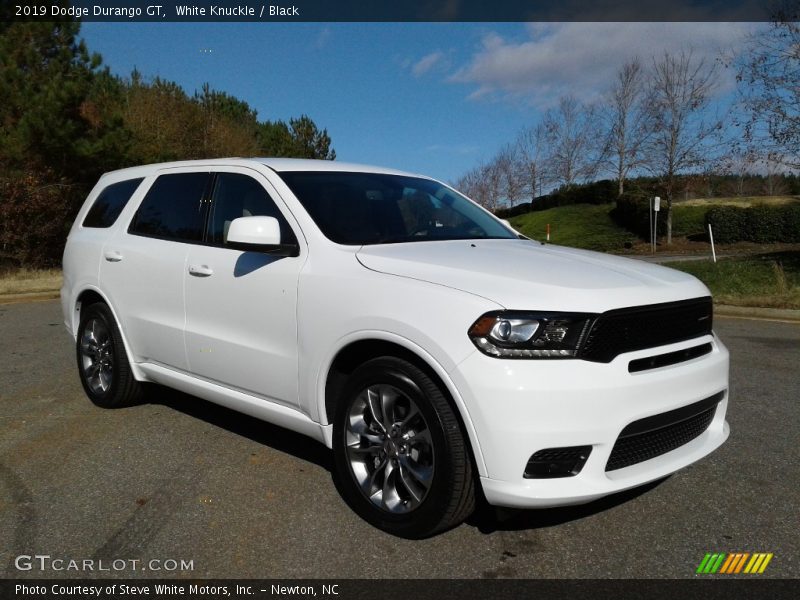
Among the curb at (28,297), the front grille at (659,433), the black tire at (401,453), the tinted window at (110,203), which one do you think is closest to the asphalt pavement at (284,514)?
the black tire at (401,453)

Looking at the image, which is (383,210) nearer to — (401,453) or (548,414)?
(401,453)

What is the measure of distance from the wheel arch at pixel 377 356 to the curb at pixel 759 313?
857 cm

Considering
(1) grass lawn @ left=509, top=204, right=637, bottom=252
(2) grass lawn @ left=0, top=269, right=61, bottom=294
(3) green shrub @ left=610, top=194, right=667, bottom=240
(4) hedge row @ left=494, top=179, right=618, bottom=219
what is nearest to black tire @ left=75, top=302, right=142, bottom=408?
(2) grass lawn @ left=0, top=269, right=61, bottom=294

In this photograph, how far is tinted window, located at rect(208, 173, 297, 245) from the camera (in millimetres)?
4055

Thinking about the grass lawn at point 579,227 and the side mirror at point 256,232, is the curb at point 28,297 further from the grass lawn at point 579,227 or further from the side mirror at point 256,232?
the grass lawn at point 579,227

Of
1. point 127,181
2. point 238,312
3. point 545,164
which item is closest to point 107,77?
point 127,181

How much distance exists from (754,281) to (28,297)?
1426 centimetres

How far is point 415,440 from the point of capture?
3088 millimetres

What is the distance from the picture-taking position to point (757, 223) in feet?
103

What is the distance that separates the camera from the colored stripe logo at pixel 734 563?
2.88 m

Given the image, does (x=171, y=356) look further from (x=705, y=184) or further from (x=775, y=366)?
(x=705, y=184)

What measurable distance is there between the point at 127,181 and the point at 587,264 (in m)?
3.74

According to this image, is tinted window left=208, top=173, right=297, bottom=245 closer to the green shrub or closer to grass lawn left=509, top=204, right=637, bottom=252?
grass lawn left=509, top=204, right=637, bottom=252
